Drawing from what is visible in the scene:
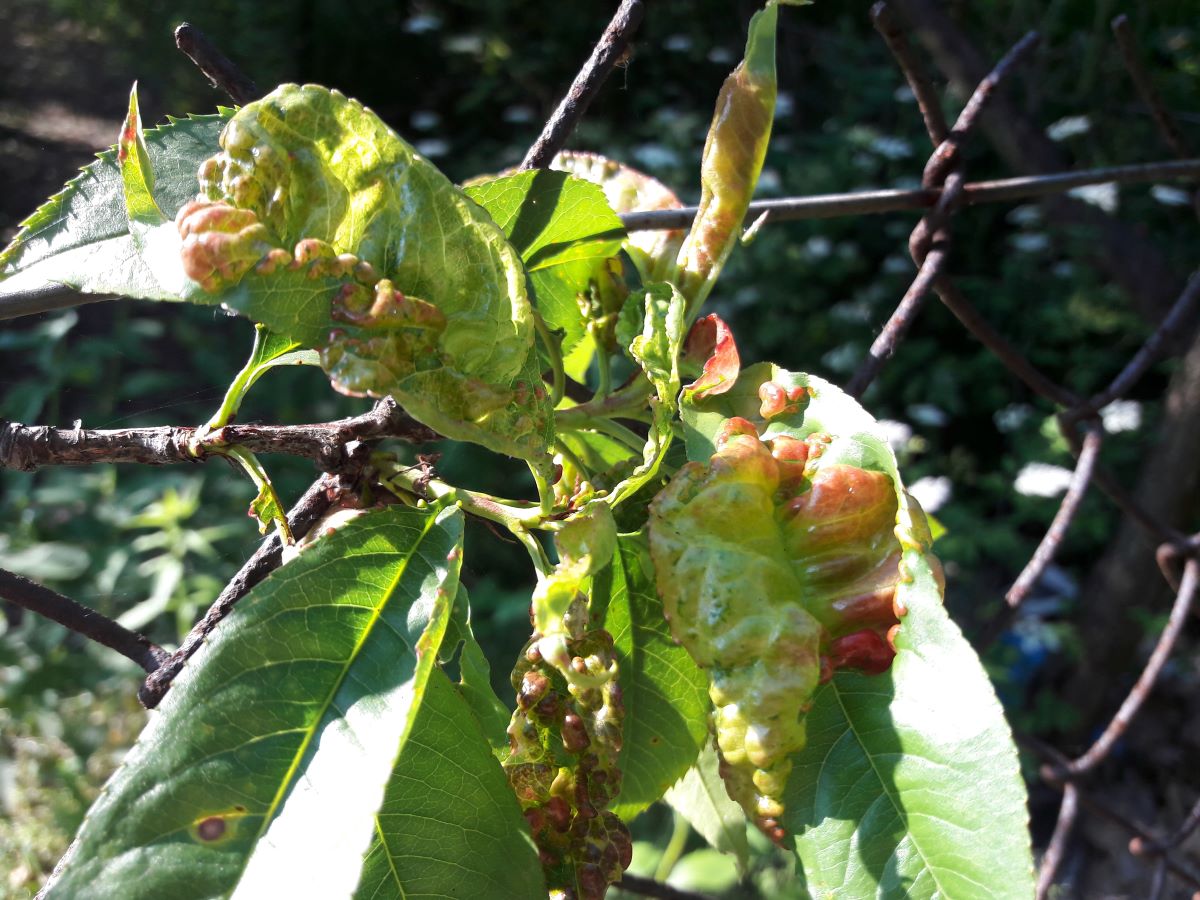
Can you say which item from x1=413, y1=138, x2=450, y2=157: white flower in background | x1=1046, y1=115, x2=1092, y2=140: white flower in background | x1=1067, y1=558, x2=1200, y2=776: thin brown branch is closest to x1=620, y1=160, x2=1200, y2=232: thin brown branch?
x1=1067, y1=558, x2=1200, y2=776: thin brown branch

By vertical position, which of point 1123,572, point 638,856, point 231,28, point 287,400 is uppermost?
point 231,28

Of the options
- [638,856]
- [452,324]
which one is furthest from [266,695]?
[638,856]

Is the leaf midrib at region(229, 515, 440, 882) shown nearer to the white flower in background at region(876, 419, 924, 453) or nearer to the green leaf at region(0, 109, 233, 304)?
the green leaf at region(0, 109, 233, 304)

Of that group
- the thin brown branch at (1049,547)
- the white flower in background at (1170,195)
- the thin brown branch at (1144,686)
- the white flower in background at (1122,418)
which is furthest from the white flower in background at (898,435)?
the thin brown branch at (1049,547)

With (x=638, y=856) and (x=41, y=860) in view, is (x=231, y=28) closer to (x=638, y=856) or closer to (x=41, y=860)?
(x=41, y=860)

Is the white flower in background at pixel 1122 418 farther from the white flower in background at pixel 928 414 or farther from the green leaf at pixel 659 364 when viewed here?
the green leaf at pixel 659 364

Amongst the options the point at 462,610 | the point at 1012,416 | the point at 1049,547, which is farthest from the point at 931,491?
the point at 462,610
